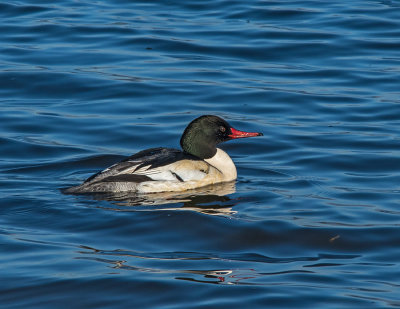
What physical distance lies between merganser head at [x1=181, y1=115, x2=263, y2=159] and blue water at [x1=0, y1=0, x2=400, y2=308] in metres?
0.54

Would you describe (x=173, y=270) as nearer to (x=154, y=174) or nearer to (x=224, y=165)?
(x=154, y=174)

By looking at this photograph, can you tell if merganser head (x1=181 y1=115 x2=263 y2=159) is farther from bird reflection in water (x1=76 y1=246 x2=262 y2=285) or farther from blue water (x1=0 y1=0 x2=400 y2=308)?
bird reflection in water (x1=76 y1=246 x2=262 y2=285)

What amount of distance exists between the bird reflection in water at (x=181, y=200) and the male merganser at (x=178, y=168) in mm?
86

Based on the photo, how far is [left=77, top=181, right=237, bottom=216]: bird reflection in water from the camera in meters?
9.82

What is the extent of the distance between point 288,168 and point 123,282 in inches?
174

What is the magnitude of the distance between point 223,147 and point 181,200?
245 centimetres

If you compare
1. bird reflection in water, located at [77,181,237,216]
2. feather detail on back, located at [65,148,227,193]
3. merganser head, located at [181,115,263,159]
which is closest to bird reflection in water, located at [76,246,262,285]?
bird reflection in water, located at [77,181,237,216]

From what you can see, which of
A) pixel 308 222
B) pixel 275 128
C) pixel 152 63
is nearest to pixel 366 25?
pixel 152 63

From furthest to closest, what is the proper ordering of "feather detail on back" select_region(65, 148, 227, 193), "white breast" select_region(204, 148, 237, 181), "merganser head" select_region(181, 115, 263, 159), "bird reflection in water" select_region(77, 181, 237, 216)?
"merganser head" select_region(181, 115, 263, 159) < "white breast" select_region(204, 148, 237, 181) < "feather detail on back" select_region(65, 148, 227, 193) < "bird reflection in water" select_region(77, 181, 237, 216)

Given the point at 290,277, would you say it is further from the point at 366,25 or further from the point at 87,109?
the point at 366,25

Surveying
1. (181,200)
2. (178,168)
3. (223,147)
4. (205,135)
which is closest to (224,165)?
(205,135)

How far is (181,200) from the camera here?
10.3 meters

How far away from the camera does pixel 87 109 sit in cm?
1404

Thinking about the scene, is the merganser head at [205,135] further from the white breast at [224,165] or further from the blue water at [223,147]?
the blue water at [223,147]
